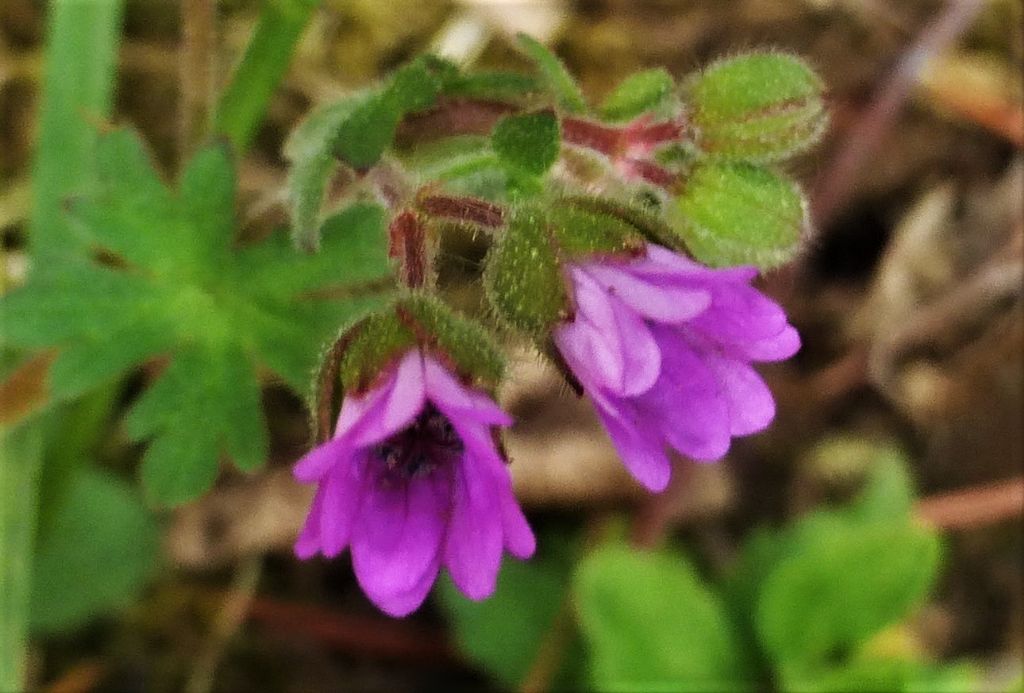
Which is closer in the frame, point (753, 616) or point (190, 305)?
point (190, 305)

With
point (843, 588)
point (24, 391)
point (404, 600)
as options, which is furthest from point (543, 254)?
point (843, 588)

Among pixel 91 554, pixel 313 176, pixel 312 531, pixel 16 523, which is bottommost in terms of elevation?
pixel 91 554

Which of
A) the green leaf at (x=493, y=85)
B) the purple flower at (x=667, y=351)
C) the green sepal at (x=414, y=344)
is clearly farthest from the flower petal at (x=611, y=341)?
the green leaf at (x=493, y=85)

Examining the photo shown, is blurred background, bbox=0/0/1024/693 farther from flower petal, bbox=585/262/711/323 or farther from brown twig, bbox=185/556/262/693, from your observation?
flower petal, bbox=585/262/711/323

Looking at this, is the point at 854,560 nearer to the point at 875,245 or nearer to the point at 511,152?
the point at 875,245

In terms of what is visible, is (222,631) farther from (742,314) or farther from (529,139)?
(742,314)

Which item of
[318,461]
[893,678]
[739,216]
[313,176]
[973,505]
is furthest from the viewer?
[973,505]

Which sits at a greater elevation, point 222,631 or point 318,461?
point 318,461
